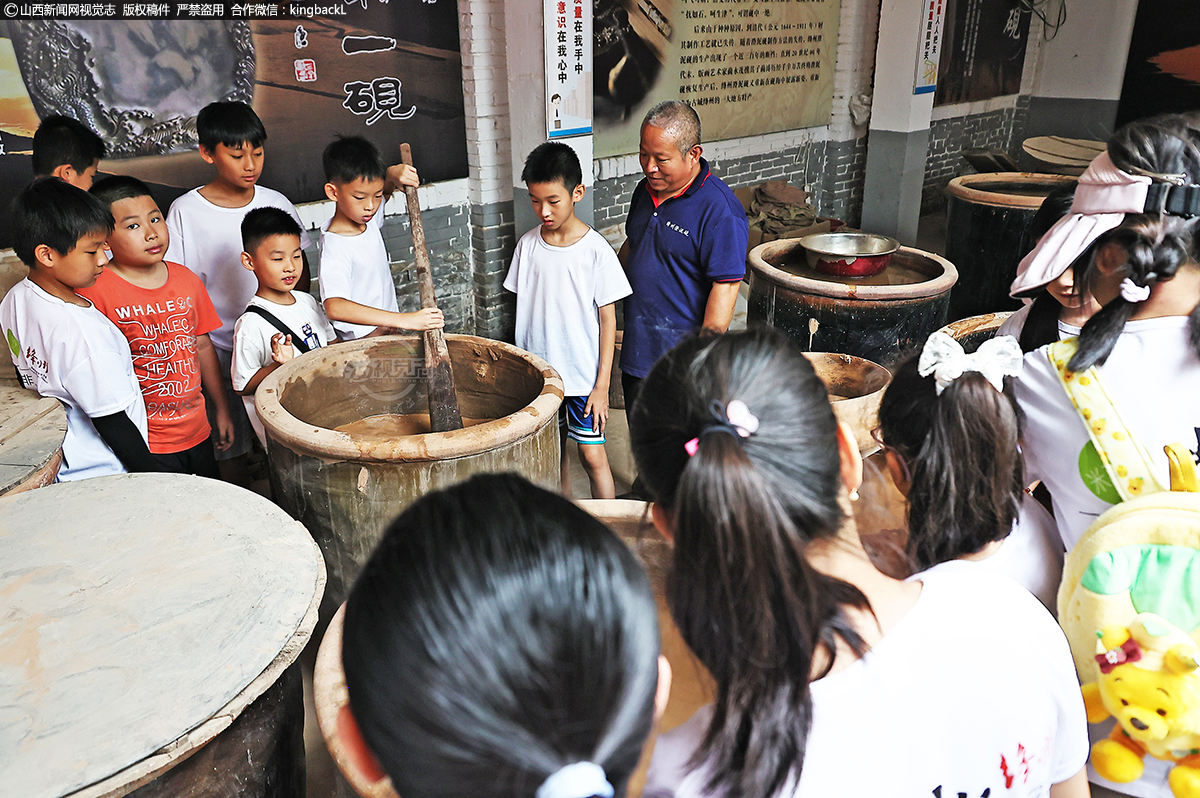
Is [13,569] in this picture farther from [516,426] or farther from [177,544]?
[516,426]

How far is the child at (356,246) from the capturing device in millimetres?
2887

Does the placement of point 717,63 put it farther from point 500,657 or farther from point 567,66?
point 500,657

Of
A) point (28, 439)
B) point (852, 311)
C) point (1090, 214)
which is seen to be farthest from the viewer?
point (852, 311)

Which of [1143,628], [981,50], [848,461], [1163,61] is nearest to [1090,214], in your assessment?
[1143,628]

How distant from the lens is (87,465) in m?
2.42

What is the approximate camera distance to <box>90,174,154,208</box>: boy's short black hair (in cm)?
264

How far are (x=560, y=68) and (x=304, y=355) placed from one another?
92.3 inches

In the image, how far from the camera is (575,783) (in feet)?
2.21

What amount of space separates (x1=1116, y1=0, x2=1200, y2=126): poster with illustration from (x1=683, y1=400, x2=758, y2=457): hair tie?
996 cm

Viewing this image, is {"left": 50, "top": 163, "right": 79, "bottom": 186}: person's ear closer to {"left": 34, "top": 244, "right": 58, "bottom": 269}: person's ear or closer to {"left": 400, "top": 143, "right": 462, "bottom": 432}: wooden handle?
{"left": 34, "top": 244, "right": 58, "bottom": 269}: person's ear

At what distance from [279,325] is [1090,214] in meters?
2.46

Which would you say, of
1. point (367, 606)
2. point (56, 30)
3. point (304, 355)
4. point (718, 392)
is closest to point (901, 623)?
point (718, 392)

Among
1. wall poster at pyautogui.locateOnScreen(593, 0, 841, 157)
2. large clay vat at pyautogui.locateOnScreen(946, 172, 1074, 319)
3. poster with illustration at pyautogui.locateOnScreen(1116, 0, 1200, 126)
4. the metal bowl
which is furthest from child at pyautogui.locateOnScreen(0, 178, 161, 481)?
poster with illustration at pyautogui.locateOnScreen(1116, 0, 1200, 126)

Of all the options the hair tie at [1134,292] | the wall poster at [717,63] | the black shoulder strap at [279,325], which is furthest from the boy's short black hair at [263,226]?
the wall poster at [717,63]
